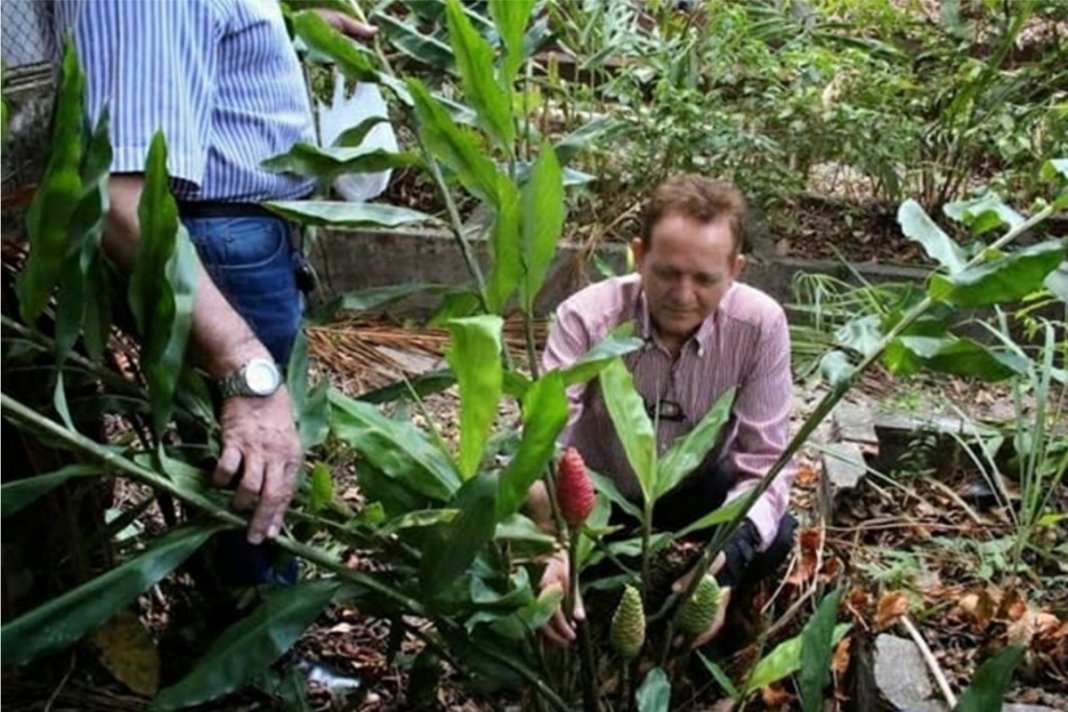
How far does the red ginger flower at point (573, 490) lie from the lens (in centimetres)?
Answer: 132

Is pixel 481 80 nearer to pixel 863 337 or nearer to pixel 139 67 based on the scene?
pixel 139 67

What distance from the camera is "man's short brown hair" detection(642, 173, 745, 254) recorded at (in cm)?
186

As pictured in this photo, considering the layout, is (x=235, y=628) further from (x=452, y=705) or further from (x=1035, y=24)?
(x=1035, y=24)

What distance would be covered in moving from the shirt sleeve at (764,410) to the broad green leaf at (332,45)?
2.36ft

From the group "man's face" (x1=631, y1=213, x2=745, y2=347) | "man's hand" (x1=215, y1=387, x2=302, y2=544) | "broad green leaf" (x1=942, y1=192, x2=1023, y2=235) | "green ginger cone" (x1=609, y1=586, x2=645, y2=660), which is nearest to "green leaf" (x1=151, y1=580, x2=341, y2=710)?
"man's hand" (x1=215, y1=387, x2=302, y2=544)

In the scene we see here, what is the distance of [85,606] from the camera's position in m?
1.24

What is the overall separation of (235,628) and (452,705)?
0.63m

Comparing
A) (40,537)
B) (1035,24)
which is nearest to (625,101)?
(1035,24)

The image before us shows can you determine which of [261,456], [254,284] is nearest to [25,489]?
[261,456]

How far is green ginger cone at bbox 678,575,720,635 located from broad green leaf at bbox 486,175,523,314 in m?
0.44

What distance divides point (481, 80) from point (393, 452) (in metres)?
0.42

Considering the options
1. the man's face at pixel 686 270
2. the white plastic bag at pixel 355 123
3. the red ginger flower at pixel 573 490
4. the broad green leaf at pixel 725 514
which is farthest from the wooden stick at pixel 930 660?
the white plastic bag at pixel 355 123

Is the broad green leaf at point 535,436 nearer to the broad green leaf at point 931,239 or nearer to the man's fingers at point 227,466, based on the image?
the man's fingers at point 227,466

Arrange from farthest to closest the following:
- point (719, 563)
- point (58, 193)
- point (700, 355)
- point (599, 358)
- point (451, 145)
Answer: point (700, 355), point (719, 563), point (451, 145), point (599, 358), point (58, 193)
